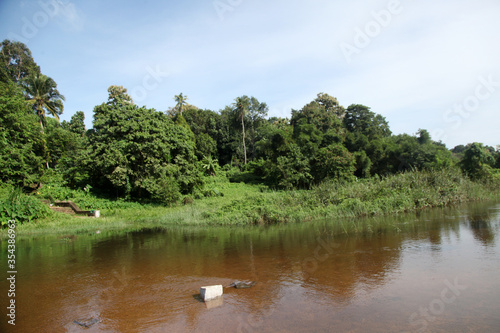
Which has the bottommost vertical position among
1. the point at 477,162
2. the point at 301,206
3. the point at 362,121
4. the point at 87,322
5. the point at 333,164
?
the point at 87,322

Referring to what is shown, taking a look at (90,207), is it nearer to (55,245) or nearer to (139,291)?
(55,245)

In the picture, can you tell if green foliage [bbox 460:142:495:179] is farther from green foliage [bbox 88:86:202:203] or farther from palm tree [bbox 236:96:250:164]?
palm tree [bbox 236:96:250:164]

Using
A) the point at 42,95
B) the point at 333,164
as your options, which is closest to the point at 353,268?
the point at 333,164

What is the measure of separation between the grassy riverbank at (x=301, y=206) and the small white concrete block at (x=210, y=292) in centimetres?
974

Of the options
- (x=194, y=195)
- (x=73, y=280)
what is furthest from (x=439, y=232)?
(x=194, y=195)

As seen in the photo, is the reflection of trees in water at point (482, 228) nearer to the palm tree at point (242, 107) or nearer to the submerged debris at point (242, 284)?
the submerged debris at point (242, 284)

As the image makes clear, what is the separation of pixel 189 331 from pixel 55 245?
28.8ft

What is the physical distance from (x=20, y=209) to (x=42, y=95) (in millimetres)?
21454

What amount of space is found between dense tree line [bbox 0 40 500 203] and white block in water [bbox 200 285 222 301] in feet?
56.8

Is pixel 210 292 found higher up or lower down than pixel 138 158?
lower down

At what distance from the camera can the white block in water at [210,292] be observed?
5.10 m

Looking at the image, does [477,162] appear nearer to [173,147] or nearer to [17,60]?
[173,147]

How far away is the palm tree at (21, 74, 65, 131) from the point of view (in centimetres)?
3089

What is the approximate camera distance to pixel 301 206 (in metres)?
16.6
